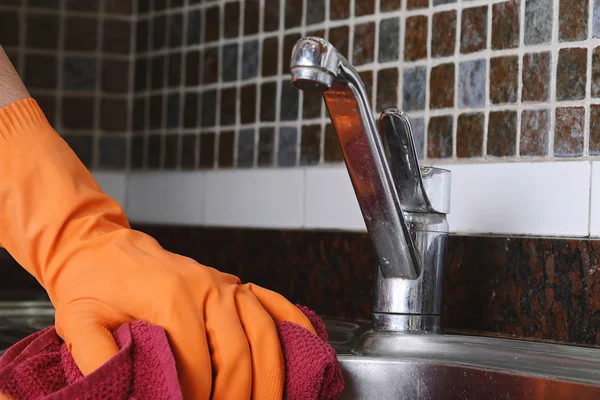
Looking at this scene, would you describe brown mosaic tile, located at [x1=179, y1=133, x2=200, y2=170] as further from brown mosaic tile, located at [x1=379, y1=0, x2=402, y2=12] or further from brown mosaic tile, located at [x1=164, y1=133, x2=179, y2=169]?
brown mosaic tile, located at [x1=379, y1=0, x2=402, y2=12]

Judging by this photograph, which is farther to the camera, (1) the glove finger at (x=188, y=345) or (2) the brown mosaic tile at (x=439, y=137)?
(2) the brown mosaic tile at (x=439, y=137)

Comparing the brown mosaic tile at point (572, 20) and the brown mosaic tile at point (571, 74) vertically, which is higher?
the brown mosaic tile at point (572, 20)

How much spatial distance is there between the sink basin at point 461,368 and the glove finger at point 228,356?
0.15 meters

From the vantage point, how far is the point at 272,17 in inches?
42.5

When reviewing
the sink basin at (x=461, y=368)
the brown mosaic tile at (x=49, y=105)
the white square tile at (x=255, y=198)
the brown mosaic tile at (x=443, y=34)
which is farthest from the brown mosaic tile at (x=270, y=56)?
the sink basin at (x=461, y=368)

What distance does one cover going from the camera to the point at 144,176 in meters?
1.26

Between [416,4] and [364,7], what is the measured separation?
0.24 feet

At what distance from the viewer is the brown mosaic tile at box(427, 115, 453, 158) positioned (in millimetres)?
878

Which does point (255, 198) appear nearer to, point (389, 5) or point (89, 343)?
point (389, 5)

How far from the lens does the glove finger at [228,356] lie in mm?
547

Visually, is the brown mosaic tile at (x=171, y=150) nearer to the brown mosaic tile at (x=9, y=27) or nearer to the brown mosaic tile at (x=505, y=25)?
the brown mosaic tile at (x=9, y=27)

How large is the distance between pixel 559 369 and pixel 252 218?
498mm

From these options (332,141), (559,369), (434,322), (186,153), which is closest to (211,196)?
(186,153)

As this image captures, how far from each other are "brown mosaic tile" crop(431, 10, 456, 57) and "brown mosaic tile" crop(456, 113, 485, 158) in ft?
0.23
